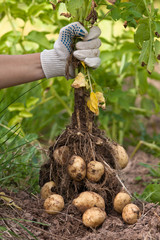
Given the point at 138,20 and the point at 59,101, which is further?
the point at 59,101

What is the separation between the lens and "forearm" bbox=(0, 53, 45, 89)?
1868 mm

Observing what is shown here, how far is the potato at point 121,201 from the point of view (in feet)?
5.96

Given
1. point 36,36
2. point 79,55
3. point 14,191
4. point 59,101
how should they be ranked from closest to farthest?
point 79,55 < point 14,191 < point 36,36 < point 59,101

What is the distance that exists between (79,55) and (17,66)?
1.14 ft

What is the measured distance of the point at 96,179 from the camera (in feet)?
6.20

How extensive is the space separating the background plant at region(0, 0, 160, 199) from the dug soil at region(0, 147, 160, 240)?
227 mm

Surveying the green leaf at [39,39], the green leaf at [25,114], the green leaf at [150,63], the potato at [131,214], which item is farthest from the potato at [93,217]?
the green leaf at [39,39]

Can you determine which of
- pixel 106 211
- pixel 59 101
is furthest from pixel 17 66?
pixel 59 101

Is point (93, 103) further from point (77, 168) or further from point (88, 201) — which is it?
point (88, 201)

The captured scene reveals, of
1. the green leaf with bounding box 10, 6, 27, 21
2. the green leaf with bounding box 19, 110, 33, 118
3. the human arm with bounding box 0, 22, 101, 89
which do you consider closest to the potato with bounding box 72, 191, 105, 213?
the human arm with bounding box 0, 22, 101, 89

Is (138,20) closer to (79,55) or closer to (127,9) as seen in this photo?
(127,9)

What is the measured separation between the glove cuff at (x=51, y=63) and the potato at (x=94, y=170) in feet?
1.90

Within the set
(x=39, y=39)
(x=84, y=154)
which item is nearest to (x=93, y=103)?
(x=84, y=154)

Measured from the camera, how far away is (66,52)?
1.99 meters
